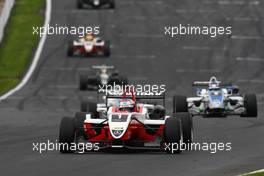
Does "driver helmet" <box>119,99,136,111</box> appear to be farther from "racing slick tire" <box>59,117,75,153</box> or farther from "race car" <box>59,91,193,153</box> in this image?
"racing slick tire" <box>59,117,75,153</box>

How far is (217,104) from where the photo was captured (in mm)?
30172

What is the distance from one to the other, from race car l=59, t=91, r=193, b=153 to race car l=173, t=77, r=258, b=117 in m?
8.21

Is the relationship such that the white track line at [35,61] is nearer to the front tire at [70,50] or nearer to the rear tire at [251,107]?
the front tire at [70,50]

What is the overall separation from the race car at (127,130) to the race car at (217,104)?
323 inches

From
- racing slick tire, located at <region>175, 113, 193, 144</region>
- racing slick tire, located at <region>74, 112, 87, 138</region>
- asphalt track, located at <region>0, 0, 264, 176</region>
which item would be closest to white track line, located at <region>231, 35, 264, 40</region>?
asphalt track, located at <region>0, 0, 264, 176</region>

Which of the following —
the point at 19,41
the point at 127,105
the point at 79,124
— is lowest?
the point at 79,124

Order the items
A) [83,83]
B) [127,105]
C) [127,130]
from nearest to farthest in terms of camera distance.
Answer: [127,130]
[127,105]
[83,83]

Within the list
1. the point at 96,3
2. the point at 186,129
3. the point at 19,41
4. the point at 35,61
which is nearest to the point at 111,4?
the point at 96,3

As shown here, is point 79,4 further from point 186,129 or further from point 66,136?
point 66,136

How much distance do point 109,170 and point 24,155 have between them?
3.14 metres

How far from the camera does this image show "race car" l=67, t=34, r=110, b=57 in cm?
4824

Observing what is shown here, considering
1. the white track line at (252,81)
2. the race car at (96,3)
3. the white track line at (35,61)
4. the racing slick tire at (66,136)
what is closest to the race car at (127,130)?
the racing slick tire at (66,136)

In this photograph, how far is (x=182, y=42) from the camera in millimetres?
51094

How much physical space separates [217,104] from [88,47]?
61.7ft
